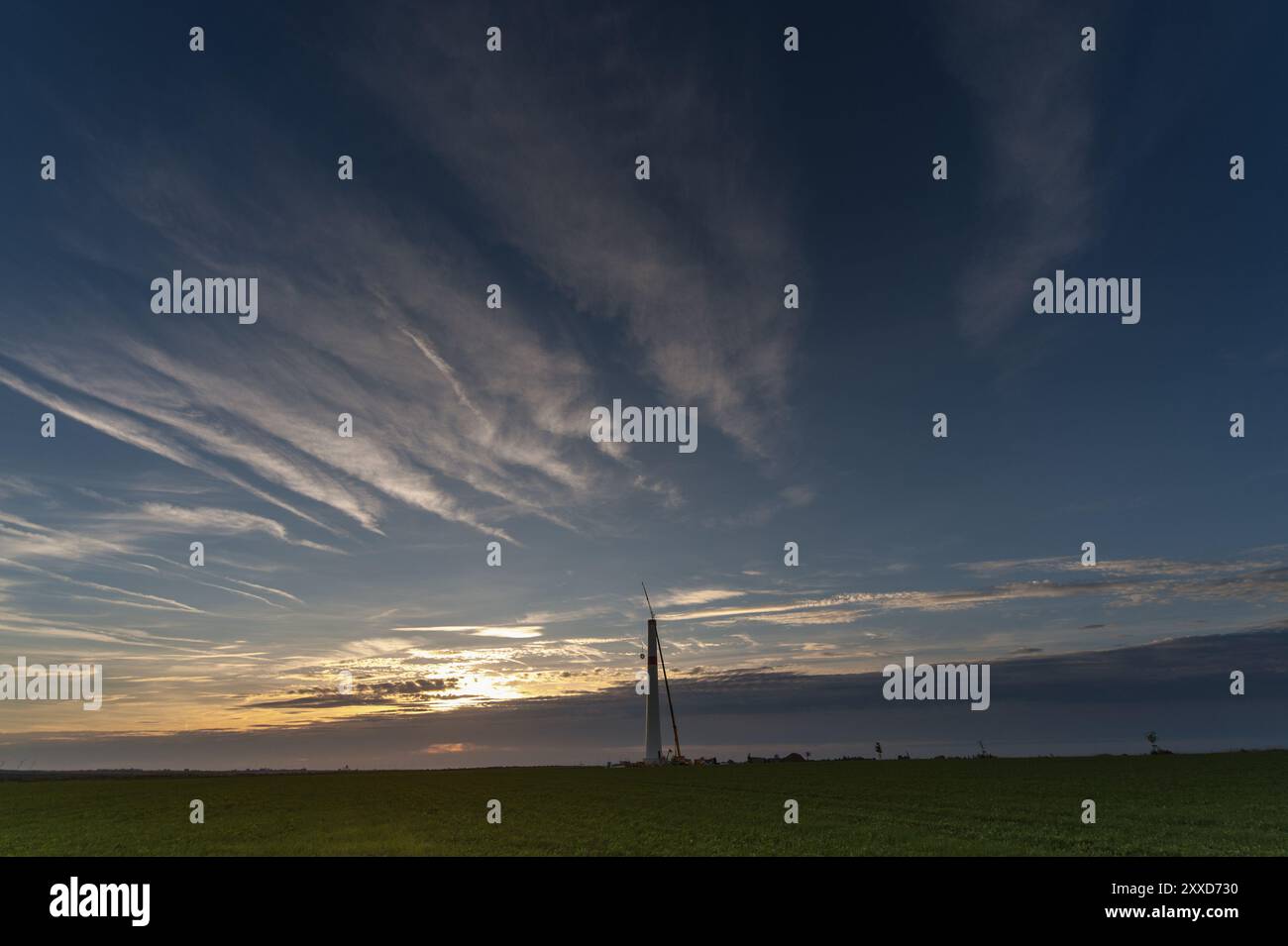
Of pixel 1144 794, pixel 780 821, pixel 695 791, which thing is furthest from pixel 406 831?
pixel 1144 794

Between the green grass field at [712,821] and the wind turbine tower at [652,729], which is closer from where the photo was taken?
the green grass field at [712,821]

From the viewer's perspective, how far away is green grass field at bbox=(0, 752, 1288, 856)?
1614 inches

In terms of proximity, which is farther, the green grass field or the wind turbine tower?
the wind turbine tower

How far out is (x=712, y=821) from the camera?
53344mm

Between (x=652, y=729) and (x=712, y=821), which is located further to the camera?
(x=652, y=729)

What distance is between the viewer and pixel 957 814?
54.8m

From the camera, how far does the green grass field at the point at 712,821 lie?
1614 inches

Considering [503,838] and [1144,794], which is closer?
[503,838]
